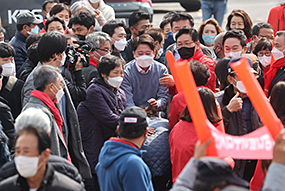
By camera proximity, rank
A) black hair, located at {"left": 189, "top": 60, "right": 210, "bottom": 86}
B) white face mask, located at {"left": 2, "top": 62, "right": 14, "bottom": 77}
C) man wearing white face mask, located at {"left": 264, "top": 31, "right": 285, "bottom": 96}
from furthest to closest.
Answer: man wearing white face mask, located at {"left": 264, "top": 31, "right": 285, "bottom": 96} → white face mask, located at {"left": 2, "top": 62, "right": 14, "bottom": 77} → black hair, located at {"left": 189, "top": 60, "right": 210, "bottom": 86}

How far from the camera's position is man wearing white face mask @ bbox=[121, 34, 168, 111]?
16.3 feet

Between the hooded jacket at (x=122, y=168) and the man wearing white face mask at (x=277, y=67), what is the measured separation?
2549 mm

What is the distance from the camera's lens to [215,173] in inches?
78.2

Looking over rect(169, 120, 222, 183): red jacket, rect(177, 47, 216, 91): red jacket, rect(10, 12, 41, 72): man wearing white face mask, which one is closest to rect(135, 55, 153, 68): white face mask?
rect(177, 47, 216, 91): red jacket

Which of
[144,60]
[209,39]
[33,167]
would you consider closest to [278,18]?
[209,39]

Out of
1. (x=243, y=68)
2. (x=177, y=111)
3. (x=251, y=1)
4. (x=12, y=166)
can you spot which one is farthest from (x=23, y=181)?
(x=251, y=1)

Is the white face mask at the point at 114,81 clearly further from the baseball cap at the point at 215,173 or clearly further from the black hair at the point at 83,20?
the baseball cap at the point at 215,173

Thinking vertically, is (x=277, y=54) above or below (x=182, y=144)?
above

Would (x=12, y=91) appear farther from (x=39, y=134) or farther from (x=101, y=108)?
(x=39, y=134)

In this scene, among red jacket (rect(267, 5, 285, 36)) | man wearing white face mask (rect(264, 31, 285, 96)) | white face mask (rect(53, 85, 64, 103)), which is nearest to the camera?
white face mask (rect(53, 85, 64, 103))

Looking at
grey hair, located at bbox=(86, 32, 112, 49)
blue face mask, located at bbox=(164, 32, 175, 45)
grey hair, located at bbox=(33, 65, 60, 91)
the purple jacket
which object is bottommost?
the purple jacket

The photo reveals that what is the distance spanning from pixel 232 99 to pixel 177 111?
0.56 m

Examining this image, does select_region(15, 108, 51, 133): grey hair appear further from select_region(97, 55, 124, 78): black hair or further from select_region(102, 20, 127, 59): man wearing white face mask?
select_region(102, 20, 127, 59): man wearing white face mask

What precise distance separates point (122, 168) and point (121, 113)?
22.8 inches
